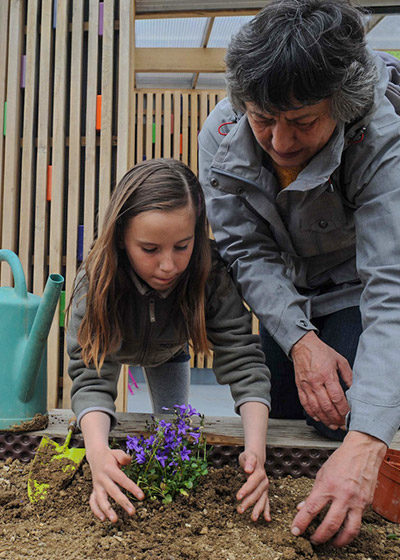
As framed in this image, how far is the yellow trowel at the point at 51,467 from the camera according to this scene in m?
1.34

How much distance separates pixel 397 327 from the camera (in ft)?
4.27

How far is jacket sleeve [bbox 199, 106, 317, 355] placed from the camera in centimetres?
158

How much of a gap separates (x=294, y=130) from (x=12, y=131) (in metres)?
2.26

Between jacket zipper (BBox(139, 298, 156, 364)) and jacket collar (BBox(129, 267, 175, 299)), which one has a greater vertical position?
jacket collar (BBox(129, 267, 175, 299))

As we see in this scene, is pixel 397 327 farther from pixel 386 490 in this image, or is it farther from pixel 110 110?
pixel 110 110

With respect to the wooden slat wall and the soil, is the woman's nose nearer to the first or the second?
the soil

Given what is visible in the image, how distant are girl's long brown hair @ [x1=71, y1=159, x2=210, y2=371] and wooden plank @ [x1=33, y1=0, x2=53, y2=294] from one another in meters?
1.56

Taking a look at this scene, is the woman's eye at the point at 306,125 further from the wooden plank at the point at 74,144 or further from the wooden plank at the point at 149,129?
the wooden plank at the point at 149,129

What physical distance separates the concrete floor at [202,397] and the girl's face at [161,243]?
8.36ft

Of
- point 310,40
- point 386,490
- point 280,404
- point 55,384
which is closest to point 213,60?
point 55,384

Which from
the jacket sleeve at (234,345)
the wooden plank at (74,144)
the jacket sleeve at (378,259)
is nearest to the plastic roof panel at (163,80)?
the wooden plank at (74,144)

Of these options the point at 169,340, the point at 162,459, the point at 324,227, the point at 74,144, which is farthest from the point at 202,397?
the point at 162,459

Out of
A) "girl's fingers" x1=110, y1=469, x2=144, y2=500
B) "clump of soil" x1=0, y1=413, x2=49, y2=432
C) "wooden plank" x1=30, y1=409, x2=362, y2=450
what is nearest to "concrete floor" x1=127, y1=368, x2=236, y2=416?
"wooden plank" x1=30, y1=409, x2=362, y2=450

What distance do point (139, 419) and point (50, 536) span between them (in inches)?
24.0
